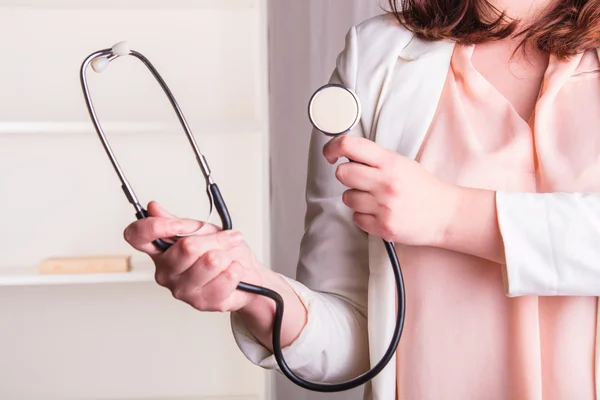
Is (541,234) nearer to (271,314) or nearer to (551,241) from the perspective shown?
(551,241)

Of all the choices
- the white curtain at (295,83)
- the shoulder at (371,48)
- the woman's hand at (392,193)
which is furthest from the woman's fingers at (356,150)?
the white curtain at (295,83)

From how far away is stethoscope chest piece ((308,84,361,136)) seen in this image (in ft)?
2.54

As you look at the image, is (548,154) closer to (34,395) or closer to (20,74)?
(20,74)

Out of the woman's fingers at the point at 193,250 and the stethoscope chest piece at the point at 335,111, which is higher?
the stethoscope chest piece at the point at 335,111

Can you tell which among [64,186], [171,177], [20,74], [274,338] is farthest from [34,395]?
[274,338]

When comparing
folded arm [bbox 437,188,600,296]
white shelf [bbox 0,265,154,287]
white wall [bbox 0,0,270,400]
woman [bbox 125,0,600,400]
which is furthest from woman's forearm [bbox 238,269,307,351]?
white wall [bbox 0,0,270,400]

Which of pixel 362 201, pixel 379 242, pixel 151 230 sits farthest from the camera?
pixel 379 242

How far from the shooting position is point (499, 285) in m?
→ 0.91

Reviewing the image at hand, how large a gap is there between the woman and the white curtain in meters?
0.95

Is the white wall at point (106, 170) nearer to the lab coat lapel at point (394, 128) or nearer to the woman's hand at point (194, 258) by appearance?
the lab coat lapel at point (394, 128)

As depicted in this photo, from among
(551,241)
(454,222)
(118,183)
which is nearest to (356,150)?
(454,222)

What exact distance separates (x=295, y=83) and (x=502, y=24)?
108cm

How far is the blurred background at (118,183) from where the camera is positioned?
2.15 meters

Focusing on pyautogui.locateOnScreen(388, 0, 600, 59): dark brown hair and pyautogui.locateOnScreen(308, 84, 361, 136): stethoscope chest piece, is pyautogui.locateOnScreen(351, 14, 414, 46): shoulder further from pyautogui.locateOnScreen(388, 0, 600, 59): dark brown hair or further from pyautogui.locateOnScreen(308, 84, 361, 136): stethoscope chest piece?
pyautogui.locateOnScreen(308, 84, 361, 136): stethoscope chest piece
